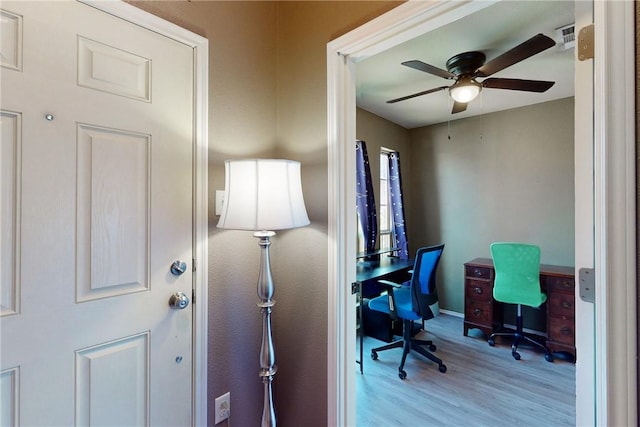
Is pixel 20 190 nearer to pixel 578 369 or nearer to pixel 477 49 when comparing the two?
pixel 578 369

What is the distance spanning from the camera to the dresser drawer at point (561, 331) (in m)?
2.72

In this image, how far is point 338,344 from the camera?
130 cm

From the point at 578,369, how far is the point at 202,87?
1606 mm

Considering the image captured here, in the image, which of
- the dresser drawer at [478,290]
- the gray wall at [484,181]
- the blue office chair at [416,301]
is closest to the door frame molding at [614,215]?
the blue office chair at [416,301]

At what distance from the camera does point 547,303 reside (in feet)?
9.49

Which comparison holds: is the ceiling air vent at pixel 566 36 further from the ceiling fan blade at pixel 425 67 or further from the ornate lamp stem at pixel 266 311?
the ornate lamp stem at pixel 266 311

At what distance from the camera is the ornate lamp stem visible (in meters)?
1.24

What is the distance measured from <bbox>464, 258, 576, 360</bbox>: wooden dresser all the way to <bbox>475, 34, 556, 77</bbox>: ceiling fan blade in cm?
202

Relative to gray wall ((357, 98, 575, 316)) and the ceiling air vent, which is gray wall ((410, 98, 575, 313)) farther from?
the ceiling air vent

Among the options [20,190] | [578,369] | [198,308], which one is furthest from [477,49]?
[20,190]

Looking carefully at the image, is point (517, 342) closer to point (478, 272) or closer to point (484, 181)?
point (478, 272)

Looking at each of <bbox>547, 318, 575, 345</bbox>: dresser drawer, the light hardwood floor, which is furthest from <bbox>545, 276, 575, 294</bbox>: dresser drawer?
the light hardwood floor

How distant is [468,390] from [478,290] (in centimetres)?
126

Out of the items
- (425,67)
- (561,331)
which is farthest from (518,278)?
(425,67)
